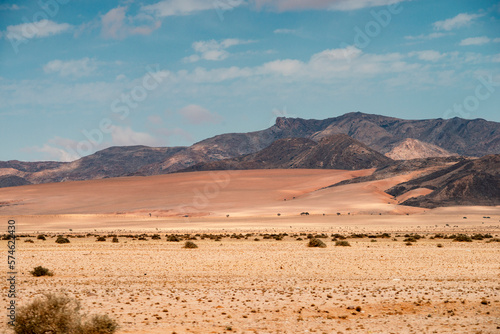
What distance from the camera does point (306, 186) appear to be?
154 meters

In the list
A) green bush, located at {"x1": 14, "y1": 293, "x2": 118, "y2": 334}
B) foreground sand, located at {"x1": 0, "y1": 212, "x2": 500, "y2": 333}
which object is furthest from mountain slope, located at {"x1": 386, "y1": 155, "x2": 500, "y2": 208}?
green bush, located at {"x1": 14, "y1": 293, "x2": 118, "y2": 334}

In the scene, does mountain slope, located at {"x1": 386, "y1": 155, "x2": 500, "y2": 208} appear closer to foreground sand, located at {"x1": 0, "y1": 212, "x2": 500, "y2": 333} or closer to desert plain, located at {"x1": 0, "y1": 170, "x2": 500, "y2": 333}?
desert plain, located at {"x1": 0, "y1": 170, "x2": 500, "y2": 333}

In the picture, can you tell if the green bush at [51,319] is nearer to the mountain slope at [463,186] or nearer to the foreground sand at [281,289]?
the foreground sand at [281,289]

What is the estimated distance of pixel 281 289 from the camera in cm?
1767

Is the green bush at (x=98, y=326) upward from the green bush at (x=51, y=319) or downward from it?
downward

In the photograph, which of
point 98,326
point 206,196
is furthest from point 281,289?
point 206,196

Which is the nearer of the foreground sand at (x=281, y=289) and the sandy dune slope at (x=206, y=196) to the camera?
the foreground sand at (x=281, y=289)

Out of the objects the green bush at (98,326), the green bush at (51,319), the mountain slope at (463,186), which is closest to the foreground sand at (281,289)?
the green bush at (98,326)

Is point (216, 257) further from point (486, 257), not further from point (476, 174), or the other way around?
point (476, 174)

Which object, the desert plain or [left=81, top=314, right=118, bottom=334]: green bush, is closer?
[left=81, top=314, right=118, bottom=334]: green bush

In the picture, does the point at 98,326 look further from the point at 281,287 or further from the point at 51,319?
the point at 281,287

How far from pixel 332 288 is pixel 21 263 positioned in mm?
15214

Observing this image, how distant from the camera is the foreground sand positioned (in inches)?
500

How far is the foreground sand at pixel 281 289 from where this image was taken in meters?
12.7
